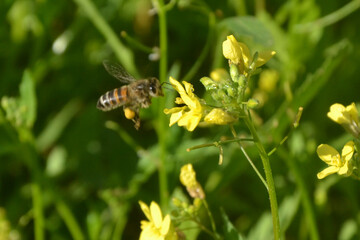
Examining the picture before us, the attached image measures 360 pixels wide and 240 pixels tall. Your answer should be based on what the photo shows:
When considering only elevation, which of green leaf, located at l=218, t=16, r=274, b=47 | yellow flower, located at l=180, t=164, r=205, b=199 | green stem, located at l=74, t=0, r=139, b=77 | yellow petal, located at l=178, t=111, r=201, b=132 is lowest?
yellow flower, located at l=180, t=164, r=205, b=199

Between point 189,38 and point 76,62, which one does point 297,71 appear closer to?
point 189,38

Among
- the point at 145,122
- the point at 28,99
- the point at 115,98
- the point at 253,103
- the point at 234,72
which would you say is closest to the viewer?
the point at 253,103

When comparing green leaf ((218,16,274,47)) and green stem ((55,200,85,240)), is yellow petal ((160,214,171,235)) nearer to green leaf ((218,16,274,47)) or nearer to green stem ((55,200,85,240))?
green stem ((55,200,85,240))

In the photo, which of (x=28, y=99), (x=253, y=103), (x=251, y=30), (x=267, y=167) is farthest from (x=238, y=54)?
(x=28, y=99)

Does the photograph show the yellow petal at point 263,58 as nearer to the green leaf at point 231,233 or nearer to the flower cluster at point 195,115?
the flower cluster at point 195,115

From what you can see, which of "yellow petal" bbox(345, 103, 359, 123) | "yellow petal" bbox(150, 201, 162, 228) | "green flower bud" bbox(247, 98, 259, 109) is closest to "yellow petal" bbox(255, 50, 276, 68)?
"green flower bud" bbox(247, 98, 259, 109)

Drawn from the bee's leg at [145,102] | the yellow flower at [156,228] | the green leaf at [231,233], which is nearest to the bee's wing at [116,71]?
the bee's leg at [145,102]

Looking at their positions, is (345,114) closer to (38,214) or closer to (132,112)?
(132,112)
